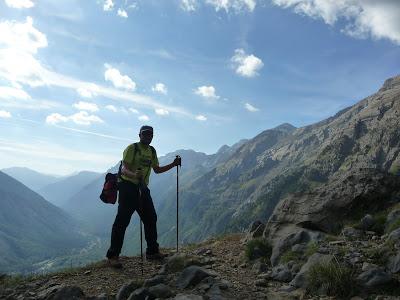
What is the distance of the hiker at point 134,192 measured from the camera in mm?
11688

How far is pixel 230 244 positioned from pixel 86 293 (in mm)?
7068

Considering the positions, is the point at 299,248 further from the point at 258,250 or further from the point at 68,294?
the point at 68,294

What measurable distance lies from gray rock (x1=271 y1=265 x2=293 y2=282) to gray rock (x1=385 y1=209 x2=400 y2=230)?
3831 mm

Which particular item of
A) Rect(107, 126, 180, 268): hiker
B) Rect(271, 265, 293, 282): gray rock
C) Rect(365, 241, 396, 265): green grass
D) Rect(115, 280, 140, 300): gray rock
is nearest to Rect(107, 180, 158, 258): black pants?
Rect(107, 126, 180, 268): hiker

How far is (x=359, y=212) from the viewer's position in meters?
13.3

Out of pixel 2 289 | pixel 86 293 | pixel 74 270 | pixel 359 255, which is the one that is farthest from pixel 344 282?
pixel 2 289

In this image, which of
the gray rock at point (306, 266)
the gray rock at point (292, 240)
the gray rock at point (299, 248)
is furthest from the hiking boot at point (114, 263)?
the gray rock at point (306, 266)

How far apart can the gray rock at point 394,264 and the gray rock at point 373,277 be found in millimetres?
292

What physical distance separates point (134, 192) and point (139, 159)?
103 cm

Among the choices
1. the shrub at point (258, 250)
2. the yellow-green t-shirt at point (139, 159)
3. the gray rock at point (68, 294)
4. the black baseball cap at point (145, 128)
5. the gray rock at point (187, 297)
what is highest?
the black baseball cap at point (145, 128)

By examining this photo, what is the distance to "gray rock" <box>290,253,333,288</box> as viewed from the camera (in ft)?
27.8

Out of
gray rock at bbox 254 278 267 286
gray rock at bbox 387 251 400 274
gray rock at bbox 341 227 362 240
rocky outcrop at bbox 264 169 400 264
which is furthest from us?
rocky outcrop at bbox 264 169 400 264

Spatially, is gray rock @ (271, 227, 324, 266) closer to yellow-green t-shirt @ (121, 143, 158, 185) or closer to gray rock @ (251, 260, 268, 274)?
gray rock @ (251, 260, 268, 274)

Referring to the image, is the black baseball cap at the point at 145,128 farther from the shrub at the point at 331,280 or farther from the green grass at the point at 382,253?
the green grass at the point at 382,253
